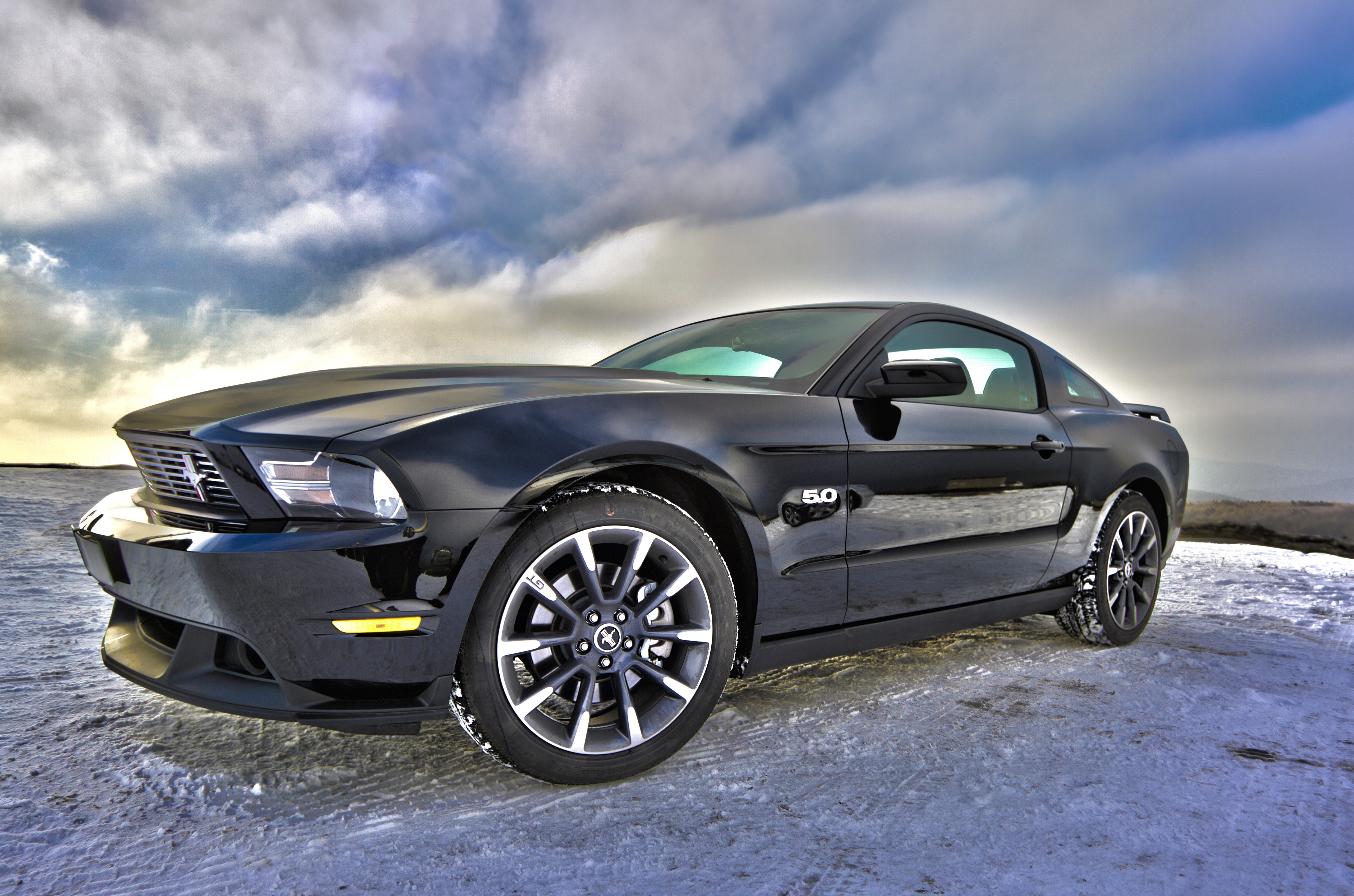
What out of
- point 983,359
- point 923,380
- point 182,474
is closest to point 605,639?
point 182,474

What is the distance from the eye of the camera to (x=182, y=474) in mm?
2184

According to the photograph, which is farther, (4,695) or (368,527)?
(4,695)

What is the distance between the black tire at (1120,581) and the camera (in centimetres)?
388

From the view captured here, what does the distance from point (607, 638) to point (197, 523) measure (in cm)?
103

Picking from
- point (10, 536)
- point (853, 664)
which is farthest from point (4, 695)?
point (10, 536)

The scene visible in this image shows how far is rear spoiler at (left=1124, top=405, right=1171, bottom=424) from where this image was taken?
459 centimetres

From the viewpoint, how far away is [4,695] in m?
2.71

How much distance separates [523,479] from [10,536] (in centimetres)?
506

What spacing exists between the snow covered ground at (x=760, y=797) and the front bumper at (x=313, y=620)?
26 cm

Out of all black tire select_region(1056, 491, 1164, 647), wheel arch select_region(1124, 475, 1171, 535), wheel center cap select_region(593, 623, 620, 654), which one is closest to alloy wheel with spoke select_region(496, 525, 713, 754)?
wheel center cap select_region(593, 623, 620, 654)

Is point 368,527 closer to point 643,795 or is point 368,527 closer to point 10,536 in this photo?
point 643,795

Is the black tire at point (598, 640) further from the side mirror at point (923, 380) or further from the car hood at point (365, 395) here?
the side mirror at point (923, 380)

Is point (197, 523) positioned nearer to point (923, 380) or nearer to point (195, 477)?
point (195, 477)

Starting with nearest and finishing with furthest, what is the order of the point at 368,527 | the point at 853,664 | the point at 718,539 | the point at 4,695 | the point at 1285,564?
the point at 368,527, the point at 718,539, the point at 4,695, the point at 853,664, the point at 1285,564
